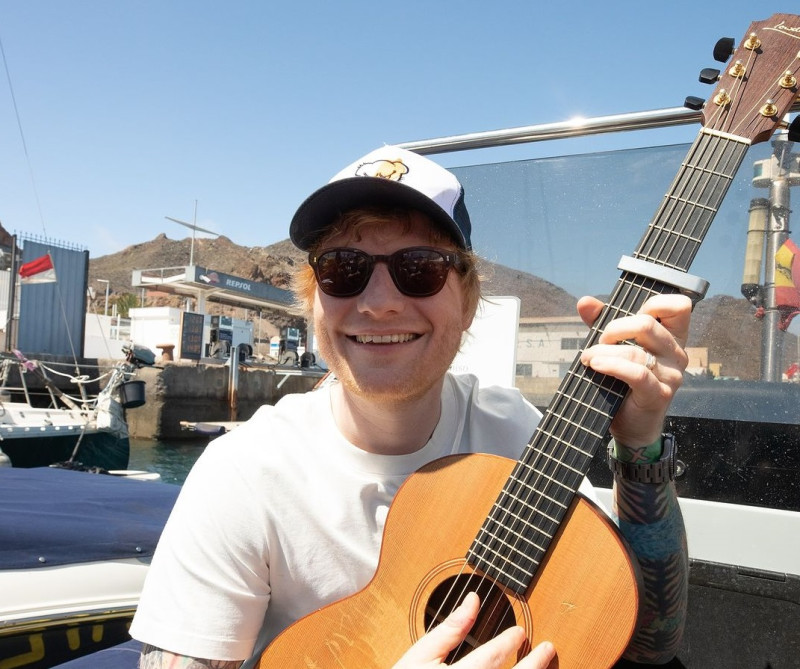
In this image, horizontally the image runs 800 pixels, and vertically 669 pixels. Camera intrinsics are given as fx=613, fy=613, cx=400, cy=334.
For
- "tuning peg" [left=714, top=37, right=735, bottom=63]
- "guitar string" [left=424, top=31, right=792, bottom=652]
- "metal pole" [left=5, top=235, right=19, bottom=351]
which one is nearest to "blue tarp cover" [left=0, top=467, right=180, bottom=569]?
"guitar string" [left=424, top=31, right=792, bottom=652]

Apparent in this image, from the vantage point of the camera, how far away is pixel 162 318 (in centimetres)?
3325

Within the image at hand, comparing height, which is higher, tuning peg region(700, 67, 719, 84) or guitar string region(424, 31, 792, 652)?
tuning peg region(700, 67, 719, 84)

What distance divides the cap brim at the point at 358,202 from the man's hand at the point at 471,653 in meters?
0.84

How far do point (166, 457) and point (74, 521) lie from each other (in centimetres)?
1674

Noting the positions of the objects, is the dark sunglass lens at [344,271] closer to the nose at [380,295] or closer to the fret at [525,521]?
the nose at [380,295]

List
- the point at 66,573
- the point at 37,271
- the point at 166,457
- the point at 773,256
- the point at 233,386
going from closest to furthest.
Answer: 1. the point at 773,256
2. the point at 66,573
3. the point at 166,457
4. the point at 37,271
5. the point at 233,386

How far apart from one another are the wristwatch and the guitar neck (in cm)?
10

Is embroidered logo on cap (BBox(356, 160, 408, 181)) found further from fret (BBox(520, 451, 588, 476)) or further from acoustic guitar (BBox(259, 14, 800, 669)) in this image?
fret (BBox(520, 451, 588, 476))

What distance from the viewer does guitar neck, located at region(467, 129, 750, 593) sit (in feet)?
3.87

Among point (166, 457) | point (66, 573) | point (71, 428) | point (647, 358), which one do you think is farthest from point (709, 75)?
point (166, 457)

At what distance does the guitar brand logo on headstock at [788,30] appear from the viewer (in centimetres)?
142

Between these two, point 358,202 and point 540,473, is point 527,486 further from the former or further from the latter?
point 358,202

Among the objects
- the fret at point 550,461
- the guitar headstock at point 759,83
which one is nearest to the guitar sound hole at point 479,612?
the fret at point 550,461

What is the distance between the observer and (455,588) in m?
1.23
